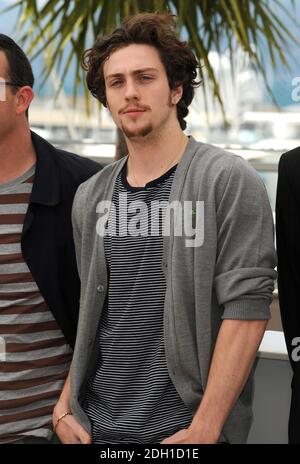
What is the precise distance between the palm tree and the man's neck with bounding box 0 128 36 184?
2.14 metres

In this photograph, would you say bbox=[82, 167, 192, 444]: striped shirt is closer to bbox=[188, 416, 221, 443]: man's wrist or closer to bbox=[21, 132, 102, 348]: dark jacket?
bbox=[188, 416, 221, 443]: man's wrist

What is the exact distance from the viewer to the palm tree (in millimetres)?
4012

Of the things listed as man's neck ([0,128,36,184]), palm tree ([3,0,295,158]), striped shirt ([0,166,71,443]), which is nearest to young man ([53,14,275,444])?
striped shirt ([0,166,71,443])

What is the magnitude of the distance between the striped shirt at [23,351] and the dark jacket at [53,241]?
0.02 metres

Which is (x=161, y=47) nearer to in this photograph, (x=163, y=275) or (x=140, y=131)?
(x=140, y=131)

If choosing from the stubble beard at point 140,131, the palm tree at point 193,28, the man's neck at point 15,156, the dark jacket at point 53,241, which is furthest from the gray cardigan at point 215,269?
the palm tree at point 193,28

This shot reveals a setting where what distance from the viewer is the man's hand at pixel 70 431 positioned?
5.32ft

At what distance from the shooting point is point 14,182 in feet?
6.19

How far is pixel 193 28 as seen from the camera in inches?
158

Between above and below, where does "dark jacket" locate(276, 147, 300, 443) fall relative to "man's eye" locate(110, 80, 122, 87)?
below

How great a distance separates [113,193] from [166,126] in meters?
0.20

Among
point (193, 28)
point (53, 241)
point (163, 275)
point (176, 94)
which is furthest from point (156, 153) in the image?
point (193, 28)

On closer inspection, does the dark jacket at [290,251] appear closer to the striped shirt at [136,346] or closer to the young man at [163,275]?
the young man at [163,275]
